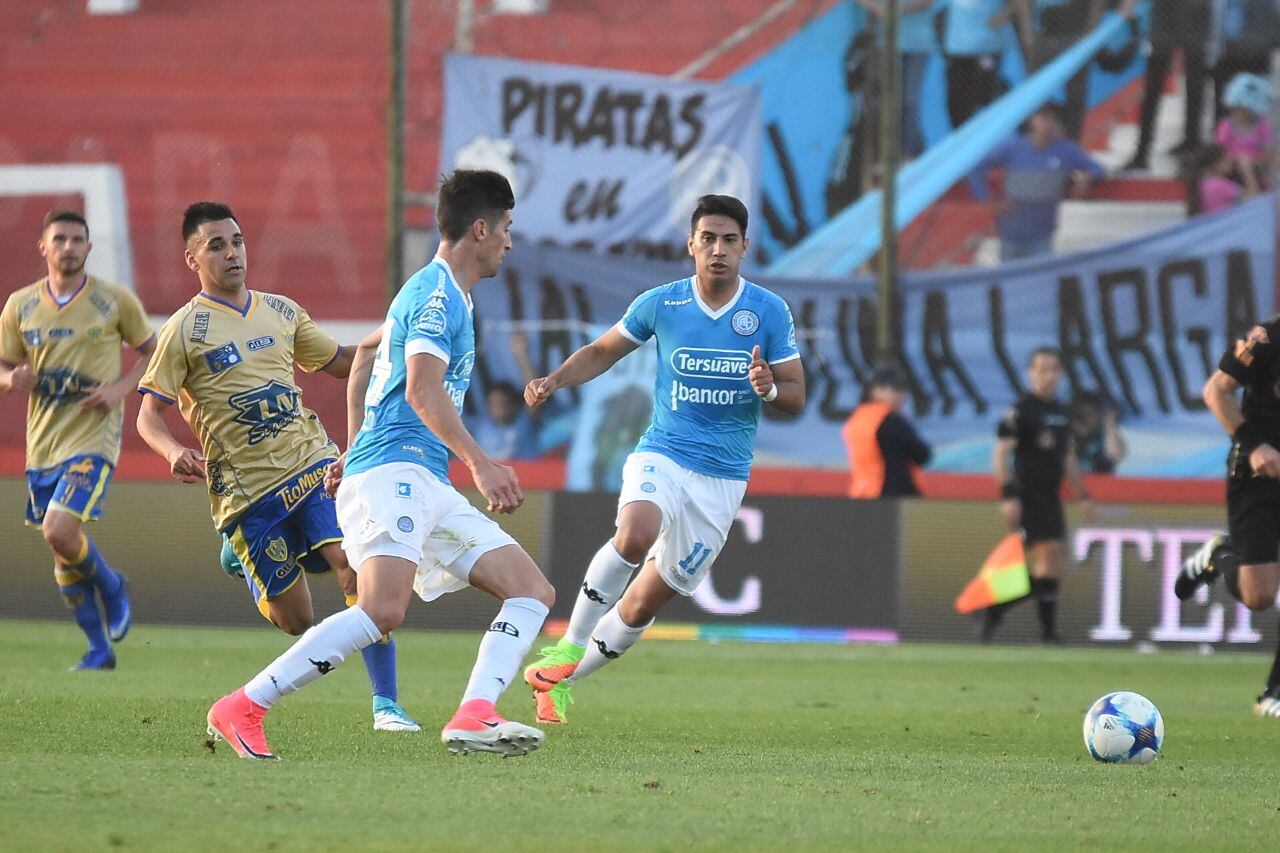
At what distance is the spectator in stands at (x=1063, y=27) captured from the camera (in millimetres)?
18781

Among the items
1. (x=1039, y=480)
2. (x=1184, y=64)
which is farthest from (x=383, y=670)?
(x=1184, y=64)

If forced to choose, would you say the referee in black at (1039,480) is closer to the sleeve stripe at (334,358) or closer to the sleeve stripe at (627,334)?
the sleeve stripe at (627,334)

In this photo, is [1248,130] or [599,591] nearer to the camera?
[599,591]

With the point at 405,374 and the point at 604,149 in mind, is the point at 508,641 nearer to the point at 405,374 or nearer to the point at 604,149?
the point at 405,374

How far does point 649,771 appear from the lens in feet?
21.6

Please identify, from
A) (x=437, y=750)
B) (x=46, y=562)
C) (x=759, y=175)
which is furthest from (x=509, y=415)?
(x=437, y=750)

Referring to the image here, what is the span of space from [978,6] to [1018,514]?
6.70 metres

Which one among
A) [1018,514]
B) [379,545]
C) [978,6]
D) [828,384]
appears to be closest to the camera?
[379,545]

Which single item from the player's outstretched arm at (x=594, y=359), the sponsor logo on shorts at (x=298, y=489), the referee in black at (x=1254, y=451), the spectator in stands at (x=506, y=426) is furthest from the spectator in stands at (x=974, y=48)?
the sponsor logo on shorts at (x=298, y=489)

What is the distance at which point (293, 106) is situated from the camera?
2120 centimetres

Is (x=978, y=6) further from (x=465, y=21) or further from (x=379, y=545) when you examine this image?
(x=379, y=545)

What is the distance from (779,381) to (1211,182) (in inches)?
457

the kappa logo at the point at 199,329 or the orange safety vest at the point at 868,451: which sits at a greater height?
the kappa logo at the point at 199,329

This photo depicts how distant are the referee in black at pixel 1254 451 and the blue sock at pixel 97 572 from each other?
6045 mm
